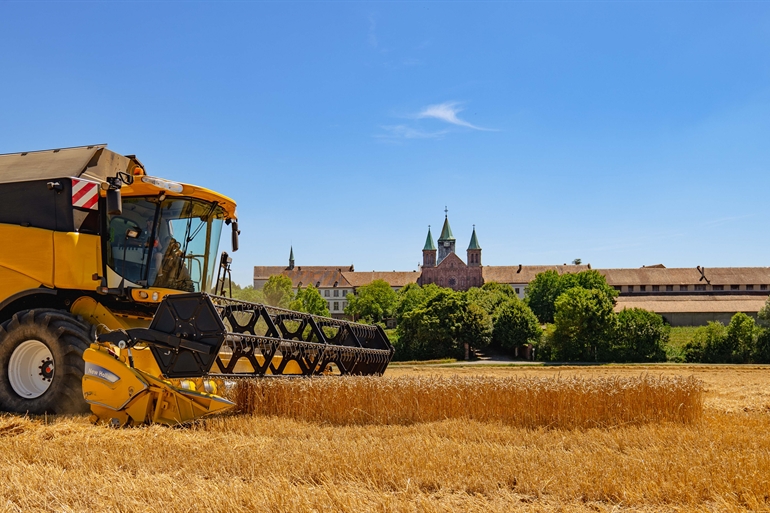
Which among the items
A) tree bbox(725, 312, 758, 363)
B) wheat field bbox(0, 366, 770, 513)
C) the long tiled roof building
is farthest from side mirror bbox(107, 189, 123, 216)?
the long tiled roof building

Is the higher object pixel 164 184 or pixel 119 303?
pixel 164 184

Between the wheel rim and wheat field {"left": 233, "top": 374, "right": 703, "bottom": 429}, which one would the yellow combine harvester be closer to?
the wheel rim

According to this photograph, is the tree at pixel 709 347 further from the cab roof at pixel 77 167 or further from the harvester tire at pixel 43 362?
the harvester tire at pixel 43 362

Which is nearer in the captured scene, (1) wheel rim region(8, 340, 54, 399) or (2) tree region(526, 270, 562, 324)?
(1) wheel rim region(8, 340, 54, 399)

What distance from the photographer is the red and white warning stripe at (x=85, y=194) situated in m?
9.75

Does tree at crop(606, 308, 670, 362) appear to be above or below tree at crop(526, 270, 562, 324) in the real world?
below

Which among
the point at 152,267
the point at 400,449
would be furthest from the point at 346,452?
the point at 152,267

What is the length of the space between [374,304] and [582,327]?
59992mm

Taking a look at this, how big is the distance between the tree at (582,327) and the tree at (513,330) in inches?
205

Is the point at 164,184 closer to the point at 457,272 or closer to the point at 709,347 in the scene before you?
the point at 709,347

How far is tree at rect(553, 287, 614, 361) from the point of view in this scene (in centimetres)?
5391

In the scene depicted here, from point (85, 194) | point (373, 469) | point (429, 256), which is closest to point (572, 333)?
point (85, 194)

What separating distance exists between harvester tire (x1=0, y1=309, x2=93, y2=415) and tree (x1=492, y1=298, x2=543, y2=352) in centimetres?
5484

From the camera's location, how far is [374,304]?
11094cm
